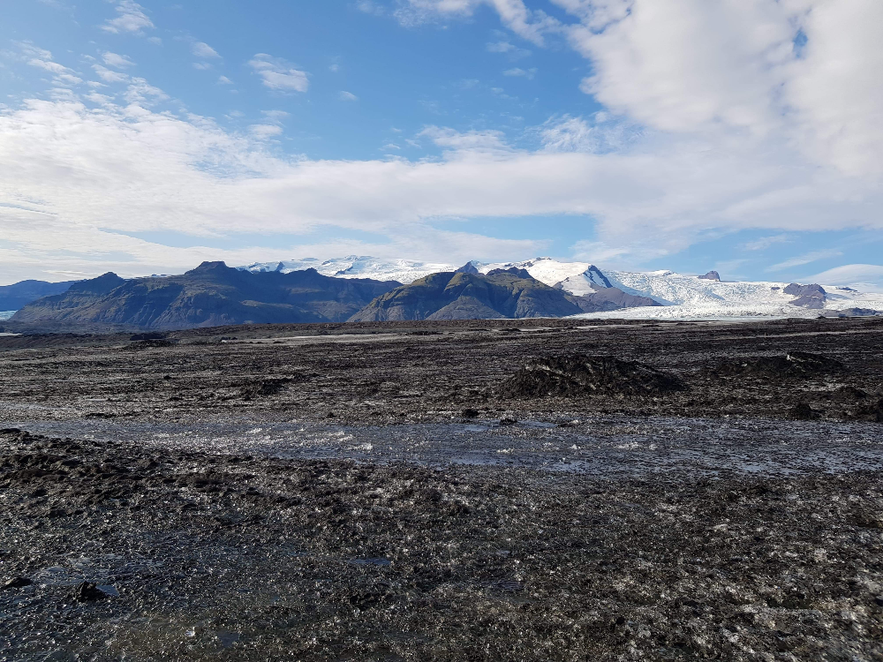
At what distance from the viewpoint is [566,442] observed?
532 inches

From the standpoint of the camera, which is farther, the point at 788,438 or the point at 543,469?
the point at 788,438

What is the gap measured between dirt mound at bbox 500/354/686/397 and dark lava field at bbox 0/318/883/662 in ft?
5.53

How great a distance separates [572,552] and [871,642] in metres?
3.07

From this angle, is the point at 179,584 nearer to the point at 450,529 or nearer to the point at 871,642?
the point at 450,529

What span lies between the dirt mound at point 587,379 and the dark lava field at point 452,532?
66.3 inches

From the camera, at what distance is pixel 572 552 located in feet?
23.3

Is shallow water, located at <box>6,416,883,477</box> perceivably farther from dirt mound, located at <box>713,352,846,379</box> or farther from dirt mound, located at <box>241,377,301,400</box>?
dirt mound, located at <box>713,352,846,379</box>

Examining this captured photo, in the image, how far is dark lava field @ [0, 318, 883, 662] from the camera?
536 centimetres

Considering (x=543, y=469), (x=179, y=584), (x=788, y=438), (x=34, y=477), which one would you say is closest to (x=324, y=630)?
(x=179, y=584)

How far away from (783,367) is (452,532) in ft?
69.9

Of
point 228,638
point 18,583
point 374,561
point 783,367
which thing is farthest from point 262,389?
point 783,367

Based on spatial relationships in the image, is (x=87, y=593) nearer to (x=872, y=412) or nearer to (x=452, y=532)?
(x=452, y=532)

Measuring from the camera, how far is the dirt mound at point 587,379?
20.7m

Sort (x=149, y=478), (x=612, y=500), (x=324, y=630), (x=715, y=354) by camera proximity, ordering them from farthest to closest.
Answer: (x=715, y=354) < (x=149, y=478) < (x=612, y=500) < (x=324, y=630)
